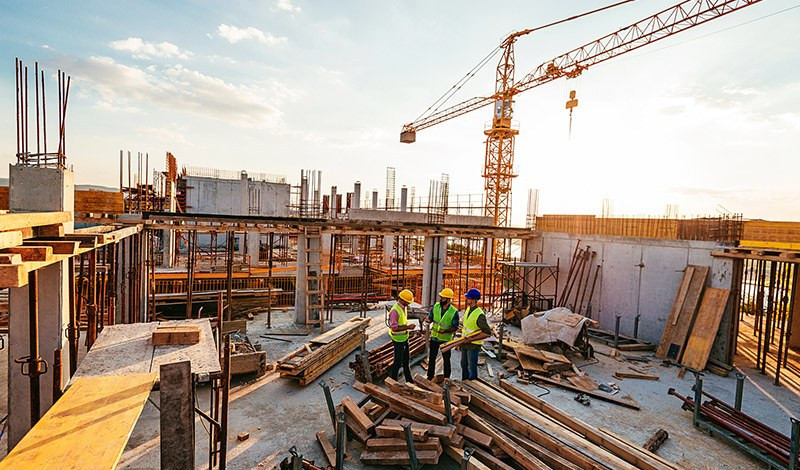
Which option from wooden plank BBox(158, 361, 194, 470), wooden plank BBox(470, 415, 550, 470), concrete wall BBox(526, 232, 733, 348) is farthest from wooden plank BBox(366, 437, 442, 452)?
concrete wall BBox(526, 232, 733, 348)

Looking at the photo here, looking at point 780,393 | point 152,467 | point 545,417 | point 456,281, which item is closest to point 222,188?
point 456,281

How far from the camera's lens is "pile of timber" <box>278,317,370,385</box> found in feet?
28.6

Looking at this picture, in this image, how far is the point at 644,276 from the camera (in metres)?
13.2

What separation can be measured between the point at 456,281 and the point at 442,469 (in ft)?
60.0

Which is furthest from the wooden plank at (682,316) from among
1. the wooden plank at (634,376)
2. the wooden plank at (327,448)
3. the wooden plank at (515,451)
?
the wooden plank at (327,448)

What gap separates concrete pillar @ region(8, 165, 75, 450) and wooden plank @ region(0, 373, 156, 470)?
3.13 metres

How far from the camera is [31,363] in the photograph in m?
4.57

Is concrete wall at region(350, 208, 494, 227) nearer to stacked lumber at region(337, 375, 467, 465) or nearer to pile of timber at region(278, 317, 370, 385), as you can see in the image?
pile of timber at region(278, 317, 370, 385)

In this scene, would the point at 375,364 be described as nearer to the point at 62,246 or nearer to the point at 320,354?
the point at 320,354

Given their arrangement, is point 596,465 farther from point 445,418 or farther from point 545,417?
point 445,418

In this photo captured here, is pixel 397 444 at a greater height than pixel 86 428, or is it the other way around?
pixel 86 428

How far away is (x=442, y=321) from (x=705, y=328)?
8.29 m

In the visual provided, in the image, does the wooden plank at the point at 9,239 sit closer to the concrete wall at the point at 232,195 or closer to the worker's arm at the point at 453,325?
the worker's arm at the point at 453,325

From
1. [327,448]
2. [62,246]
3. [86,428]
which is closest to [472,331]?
[327,448]
